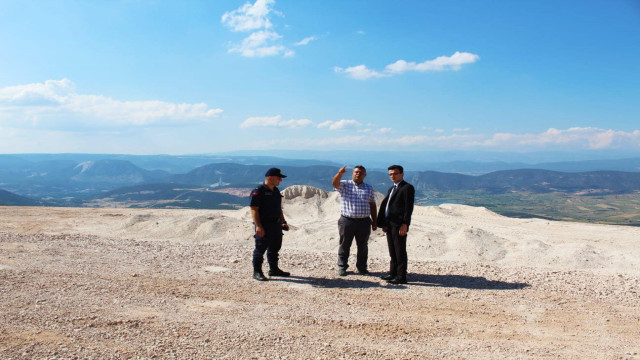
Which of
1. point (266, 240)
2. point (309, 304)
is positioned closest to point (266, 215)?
point (266, 240)

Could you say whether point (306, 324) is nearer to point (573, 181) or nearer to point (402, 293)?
point (402, 293)

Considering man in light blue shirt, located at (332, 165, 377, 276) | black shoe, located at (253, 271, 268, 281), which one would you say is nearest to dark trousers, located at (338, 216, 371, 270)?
man in light blue shirt, located at (332, 165, 377, 276)

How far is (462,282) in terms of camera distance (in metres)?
7.38

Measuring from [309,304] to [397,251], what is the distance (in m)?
2.05

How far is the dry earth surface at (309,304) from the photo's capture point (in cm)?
441

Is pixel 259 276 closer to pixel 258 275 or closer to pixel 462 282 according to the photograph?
pixel 258 275

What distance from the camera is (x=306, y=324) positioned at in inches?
202

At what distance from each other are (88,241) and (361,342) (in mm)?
9634

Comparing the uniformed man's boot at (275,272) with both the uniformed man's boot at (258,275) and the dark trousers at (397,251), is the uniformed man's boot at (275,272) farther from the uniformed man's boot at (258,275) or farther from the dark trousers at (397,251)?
the dark trousers at (397,251)

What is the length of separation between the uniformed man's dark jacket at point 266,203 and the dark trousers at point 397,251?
83.7 inches

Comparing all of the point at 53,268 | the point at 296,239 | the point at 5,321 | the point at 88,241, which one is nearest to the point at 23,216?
the point at 88,241

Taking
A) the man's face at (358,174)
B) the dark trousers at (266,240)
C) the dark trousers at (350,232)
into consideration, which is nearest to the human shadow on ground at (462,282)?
the dark trousers at (350,232)

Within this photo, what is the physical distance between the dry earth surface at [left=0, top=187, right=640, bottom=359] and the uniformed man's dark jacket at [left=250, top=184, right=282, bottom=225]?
121cm

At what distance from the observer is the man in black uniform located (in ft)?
22.6
